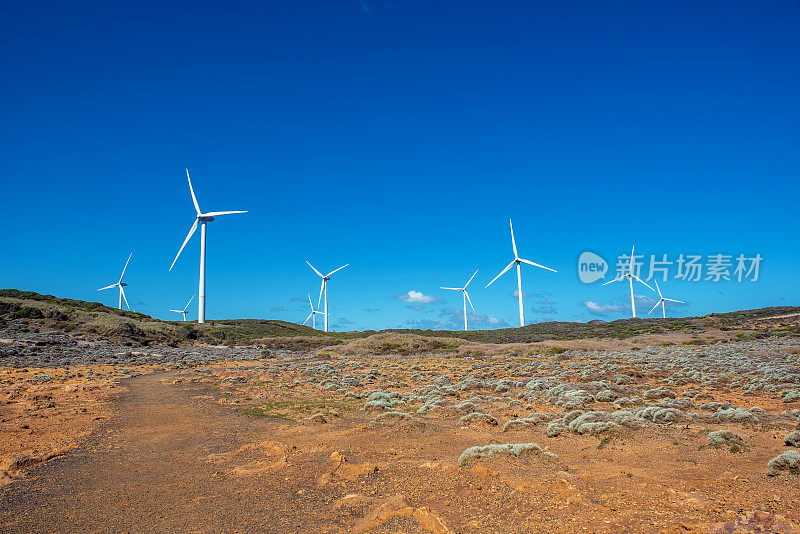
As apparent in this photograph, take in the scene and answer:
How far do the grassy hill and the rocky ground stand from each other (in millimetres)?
38346

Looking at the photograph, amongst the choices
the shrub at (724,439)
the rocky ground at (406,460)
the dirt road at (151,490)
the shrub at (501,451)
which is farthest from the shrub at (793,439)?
the dirt road at (151,490)

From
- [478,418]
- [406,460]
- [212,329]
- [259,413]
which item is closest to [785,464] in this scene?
[406,460]

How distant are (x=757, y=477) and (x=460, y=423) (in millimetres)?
7652

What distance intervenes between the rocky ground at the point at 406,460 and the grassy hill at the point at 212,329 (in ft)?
126

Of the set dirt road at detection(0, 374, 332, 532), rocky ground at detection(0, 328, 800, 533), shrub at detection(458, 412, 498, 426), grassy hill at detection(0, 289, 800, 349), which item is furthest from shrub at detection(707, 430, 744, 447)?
grassy hill at detection(0, 289, 800, 349)

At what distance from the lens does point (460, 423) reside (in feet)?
45.5

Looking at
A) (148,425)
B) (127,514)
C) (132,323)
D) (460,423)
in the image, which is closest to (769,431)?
(460,423)

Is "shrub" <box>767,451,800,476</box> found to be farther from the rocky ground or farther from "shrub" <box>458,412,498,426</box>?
"shrub" <box>458,412,498,426</box>

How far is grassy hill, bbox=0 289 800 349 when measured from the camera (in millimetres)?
52594

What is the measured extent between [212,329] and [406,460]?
72594mm

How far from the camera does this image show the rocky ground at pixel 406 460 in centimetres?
691

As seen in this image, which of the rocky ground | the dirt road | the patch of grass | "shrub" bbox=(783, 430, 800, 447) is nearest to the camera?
the rocky ground

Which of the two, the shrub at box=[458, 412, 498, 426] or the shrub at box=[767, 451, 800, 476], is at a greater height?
the shrub at box=[767, 451, 800, 476]

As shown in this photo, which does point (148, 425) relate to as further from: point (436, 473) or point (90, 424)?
point (436, 473)
